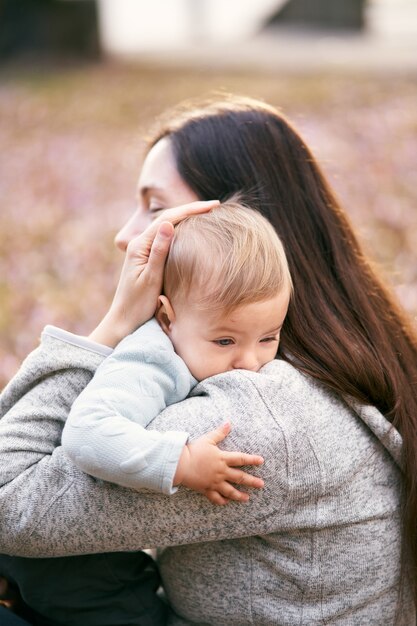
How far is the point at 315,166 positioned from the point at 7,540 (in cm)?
130

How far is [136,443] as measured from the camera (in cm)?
172

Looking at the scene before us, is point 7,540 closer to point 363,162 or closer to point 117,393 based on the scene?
point 117,393

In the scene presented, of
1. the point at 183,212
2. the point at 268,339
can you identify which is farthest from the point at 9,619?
the point at 183,212

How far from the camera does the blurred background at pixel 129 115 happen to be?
5.73 metres

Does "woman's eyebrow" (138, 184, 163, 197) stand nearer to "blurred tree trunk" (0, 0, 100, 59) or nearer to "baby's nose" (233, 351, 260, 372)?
"baby's nose" (233, 351, 260, 372)

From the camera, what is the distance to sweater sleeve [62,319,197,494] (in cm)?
173

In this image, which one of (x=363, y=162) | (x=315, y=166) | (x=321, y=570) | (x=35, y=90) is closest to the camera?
(x=321, y=570)

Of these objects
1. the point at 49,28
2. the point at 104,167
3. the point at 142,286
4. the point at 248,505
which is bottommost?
the point at 49,28

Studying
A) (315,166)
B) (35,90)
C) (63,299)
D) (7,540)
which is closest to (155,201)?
(315,166)

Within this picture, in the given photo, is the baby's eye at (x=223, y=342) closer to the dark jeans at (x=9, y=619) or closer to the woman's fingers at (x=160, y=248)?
the woman's fingers at (x=160, y=248)

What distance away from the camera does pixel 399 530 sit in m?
2.08

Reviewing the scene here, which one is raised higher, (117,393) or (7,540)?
(117,393)

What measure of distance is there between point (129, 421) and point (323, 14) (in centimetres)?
1738

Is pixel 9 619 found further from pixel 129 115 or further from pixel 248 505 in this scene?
pixel 129 115
